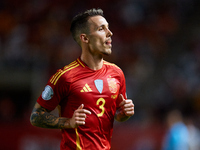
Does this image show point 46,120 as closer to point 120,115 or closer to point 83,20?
point 120,115

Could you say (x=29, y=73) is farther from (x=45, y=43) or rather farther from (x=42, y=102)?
(x=42, y=102)

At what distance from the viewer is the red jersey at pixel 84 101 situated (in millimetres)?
3738

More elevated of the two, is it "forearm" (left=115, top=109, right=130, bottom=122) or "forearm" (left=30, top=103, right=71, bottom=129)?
"forearm" (left=115, top=109, right=130, bottom=122)

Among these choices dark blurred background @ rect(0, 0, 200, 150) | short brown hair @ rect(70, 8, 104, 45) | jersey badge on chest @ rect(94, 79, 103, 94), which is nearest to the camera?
jersey badge on chest @ rect(94, 79, 103, 94)

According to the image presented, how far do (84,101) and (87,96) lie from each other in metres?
0.06

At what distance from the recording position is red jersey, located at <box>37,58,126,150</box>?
3.74m

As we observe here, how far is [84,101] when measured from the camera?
3.76m

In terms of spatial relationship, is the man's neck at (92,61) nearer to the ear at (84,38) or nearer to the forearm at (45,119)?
the ear at (84,38)

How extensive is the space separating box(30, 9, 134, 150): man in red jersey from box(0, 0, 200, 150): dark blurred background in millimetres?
4953

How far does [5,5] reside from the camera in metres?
12.4

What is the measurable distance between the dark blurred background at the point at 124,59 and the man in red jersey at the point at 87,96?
4.95m

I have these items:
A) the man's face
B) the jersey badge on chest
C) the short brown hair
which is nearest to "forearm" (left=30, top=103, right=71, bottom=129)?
the jersey badge on chest

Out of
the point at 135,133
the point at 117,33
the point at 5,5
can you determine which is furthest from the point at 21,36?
the point at 135,133

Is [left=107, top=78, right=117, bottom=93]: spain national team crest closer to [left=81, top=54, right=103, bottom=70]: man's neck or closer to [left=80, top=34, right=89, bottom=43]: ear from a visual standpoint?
[left=81, top=54, right=103, bottom=70]: man's neck
